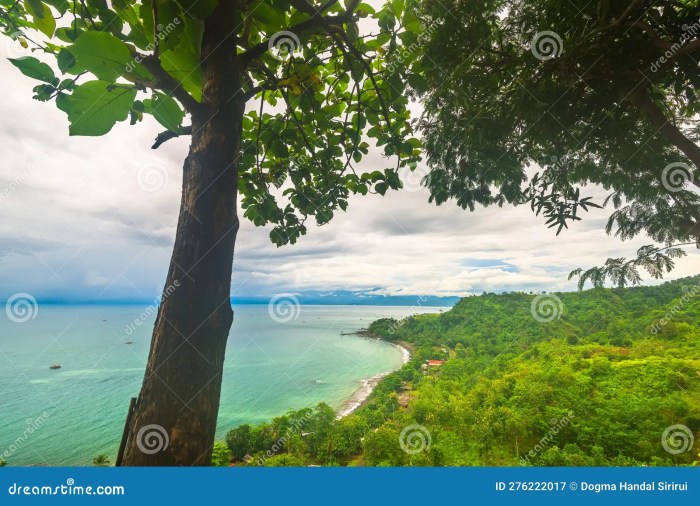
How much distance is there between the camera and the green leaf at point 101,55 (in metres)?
0.90

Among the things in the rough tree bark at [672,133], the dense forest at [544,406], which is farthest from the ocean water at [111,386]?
the rough tree bark at [672,133]

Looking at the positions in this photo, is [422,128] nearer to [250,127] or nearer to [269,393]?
[250,127]

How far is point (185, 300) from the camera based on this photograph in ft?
3.62

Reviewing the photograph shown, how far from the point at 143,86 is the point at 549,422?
80.6 feet

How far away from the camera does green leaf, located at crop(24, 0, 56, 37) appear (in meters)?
1.18

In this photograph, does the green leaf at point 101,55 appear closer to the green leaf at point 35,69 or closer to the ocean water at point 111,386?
the green leaf at point 35,69

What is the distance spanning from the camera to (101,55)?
0.94 metres

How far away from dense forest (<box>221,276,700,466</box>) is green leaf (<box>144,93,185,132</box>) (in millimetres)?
1681

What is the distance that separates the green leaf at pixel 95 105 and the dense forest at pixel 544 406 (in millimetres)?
1826

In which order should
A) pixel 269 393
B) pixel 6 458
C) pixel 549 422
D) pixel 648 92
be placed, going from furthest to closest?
pixel 269 393
pixel 6 458
pixel 549 422
pixel 648 92

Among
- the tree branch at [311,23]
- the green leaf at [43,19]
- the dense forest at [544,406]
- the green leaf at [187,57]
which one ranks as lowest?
the dense forest at [544,406]

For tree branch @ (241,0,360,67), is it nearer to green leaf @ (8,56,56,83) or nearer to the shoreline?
green leaf @ (8,56,56,83)

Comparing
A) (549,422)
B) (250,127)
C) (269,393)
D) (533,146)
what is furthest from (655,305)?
(269,393)

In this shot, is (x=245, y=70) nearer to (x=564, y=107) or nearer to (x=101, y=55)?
(x=101, y=55)
